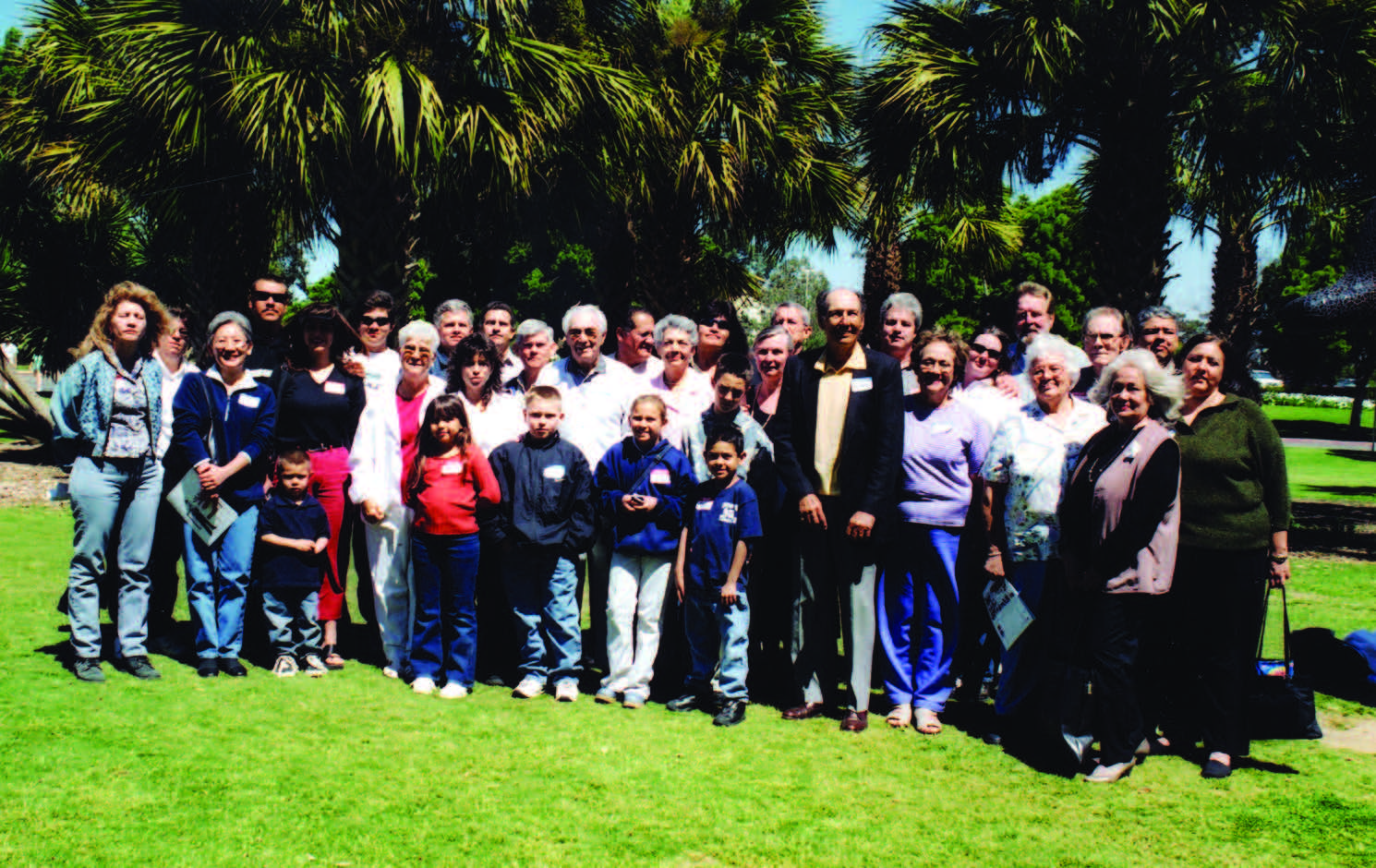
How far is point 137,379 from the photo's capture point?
5.57 m

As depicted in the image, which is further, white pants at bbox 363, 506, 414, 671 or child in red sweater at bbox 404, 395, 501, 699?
white pants at bbox 363, 506, 414, 671

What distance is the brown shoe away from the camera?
532cm

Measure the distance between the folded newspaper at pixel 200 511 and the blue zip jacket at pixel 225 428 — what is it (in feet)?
0.22

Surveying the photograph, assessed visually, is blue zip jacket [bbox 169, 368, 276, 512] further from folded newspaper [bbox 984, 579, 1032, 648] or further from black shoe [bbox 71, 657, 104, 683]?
folded newspaper [bbox 984, 579, 1032, 648]

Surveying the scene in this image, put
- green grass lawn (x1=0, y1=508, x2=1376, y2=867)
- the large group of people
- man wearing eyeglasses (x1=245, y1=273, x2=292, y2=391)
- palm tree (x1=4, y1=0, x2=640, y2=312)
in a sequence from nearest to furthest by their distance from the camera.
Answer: green grass lawn (x1=0, y1=508, x2=1376, y2=867)
the large group of people
man wearing eyeglasses (x1=245, y1=273, x2=292, y2=391)
palm tree (x1=4, y1=0, x2=640, y2=312)

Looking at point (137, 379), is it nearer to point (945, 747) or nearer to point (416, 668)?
point (416, 668)

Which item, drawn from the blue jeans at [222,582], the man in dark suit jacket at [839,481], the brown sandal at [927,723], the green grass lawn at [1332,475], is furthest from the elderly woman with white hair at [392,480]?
the green grass lawn at [1332,475]

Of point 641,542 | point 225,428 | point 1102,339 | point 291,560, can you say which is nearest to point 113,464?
point 225,428

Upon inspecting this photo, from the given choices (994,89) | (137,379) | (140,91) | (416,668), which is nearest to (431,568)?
(416,668)

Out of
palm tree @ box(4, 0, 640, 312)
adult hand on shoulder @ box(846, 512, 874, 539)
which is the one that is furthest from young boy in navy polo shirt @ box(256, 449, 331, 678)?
palm tree @ box(4, 0, 640, 312)

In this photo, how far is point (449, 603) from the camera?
5648 mm

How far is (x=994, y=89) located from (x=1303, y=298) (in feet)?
23.6

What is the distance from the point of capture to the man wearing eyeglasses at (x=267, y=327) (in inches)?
242

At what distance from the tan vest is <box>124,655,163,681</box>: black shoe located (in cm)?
471
